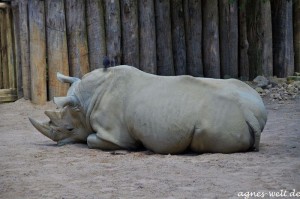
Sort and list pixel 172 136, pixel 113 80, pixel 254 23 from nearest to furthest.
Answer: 1. pixel 172 136
2. pixel 113 80
3. pixel 254 23

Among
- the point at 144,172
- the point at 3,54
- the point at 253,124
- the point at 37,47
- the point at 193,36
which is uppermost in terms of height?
the point at 193,36

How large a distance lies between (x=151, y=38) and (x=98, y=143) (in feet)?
15.3

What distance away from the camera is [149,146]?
241 inches

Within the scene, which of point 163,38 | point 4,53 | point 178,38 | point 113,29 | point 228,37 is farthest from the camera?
point 4,53

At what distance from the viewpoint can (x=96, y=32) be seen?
1036 centimetres

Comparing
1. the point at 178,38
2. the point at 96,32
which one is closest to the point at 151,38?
the point at 178,38

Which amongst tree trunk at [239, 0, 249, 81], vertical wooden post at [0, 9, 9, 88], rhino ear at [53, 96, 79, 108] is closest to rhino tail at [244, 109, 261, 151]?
rhino ear at [53, 96, 79, 108]

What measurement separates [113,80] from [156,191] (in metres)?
2.27

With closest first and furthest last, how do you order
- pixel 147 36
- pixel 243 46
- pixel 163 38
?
pixel 147 36
pixel 163 38
pixel 243 46

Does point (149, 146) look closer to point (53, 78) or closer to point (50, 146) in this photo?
point (50, 146)

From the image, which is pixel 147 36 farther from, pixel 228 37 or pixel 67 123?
pixel 67 123

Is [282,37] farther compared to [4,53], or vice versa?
[4,53]

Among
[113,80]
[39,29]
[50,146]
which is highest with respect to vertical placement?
[39,29]

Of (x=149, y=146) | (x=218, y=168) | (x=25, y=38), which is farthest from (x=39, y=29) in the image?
(x=218, y=168)
